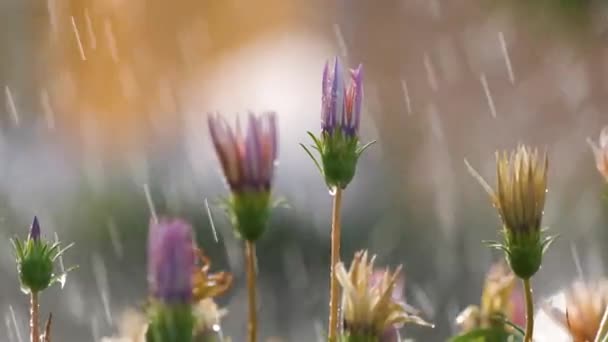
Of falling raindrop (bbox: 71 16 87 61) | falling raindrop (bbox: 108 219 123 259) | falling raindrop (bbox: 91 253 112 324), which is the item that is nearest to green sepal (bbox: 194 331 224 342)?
falling raindrop (bbox: 91 253 112 324)

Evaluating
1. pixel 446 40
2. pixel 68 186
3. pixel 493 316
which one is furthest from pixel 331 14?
pixel 493 316

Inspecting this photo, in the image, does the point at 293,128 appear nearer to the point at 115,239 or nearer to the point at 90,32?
the point at 115,239

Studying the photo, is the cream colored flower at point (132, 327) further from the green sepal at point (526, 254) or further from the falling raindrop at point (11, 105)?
the falling raindrop at point (11, 105)

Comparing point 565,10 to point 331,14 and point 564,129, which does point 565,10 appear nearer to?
point 564,129

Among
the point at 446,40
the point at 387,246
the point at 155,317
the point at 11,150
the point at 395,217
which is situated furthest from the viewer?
the point at 11,150

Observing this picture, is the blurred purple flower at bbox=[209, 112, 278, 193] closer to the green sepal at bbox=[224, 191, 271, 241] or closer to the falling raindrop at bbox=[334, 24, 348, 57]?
the green sepal at bbox=[224, 191, 271, 241]
